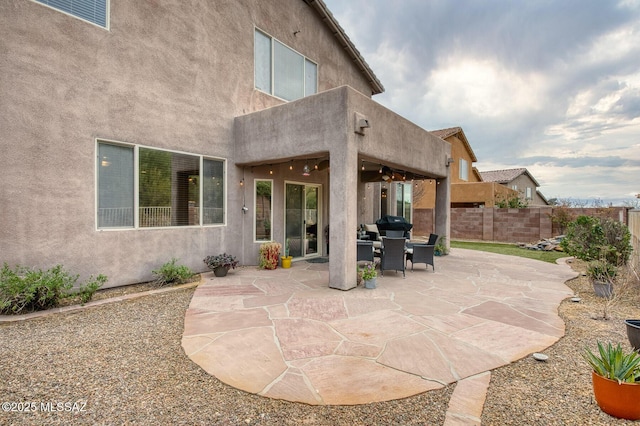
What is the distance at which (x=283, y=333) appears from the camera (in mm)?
3994

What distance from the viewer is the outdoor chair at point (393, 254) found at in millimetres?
7406

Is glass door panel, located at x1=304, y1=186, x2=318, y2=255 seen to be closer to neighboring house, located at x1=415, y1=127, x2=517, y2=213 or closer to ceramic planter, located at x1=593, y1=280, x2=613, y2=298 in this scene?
ceramic planter, located at x1=593, y1=280, x2=613, y2=298

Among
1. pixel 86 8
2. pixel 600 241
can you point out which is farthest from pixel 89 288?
pixel 600 241

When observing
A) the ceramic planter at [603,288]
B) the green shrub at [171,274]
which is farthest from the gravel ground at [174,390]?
the green shrub at [171,274]

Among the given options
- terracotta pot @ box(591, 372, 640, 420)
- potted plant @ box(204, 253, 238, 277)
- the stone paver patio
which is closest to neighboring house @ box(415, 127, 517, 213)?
the stone paver patio

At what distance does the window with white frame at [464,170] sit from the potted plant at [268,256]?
22.0 m

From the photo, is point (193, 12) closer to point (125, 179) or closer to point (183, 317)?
point (125, 179)

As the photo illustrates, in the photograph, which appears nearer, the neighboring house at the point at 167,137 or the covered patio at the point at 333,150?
the neighboring house at the point at 167,137

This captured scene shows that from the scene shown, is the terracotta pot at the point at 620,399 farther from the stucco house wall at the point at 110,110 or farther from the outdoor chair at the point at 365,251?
the stucco house wall at the point at 110,110

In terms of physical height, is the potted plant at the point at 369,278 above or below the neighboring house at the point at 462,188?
below

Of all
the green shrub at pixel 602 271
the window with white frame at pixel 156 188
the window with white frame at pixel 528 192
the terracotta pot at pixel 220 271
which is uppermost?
the window with white frame at pixel 528 192

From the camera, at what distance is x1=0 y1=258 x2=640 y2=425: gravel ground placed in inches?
91.8

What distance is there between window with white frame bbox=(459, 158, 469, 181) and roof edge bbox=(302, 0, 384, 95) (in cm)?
1479

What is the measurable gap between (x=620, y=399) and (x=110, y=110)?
27.5 ft
